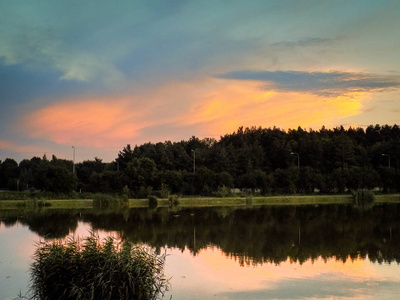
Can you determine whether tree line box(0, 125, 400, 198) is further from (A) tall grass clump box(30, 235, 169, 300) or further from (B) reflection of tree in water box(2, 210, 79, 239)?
(A) tall grass clump box(30, 235, 169, 300)

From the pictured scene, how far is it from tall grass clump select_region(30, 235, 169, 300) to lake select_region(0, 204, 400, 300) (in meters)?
2.31

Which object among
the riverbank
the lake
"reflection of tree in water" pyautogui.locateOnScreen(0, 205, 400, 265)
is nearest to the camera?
the lake

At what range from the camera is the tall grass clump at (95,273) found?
1200 centimetres

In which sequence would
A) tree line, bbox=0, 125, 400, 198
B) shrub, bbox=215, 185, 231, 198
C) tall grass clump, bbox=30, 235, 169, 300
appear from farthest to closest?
tree line, bbox=0, 125, 400, 198 < shrub, bbox=215, 185, 231, 198 < tall grass clump, bbox=30, 235, 169, 300

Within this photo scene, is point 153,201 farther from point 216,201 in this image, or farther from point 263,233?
point 263,233

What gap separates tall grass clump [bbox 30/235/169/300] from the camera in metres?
12.0

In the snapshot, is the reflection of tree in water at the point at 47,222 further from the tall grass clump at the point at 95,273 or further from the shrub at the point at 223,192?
the shrub at the point at 223,192

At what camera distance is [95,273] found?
12195 millimetres

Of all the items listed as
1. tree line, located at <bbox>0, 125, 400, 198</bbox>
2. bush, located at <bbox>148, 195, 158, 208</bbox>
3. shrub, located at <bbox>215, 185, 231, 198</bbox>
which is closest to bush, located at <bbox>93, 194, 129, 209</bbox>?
bush, located at <bbox>148, 195, 158, 208</bbox>

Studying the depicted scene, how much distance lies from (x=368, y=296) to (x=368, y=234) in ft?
53.6

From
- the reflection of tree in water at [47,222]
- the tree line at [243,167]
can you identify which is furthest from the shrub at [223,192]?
the reflection of tree in water at [47,222]

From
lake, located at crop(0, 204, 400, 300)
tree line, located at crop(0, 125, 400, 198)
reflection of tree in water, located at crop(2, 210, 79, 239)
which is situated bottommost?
lake, located at crop(0, 204, 400, 300)

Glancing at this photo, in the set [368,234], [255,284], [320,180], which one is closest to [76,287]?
[255,284]

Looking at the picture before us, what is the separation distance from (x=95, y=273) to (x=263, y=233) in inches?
741
